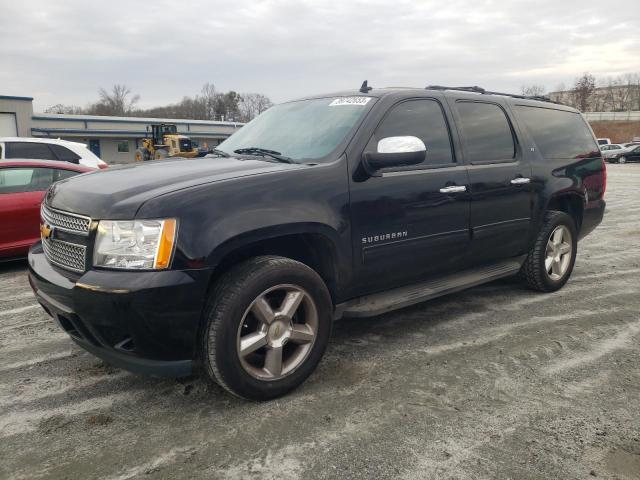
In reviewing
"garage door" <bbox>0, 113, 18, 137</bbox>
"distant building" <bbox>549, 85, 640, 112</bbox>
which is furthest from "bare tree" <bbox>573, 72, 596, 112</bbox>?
"garage door" <bbox>0, 113, 18, 137</bbox>

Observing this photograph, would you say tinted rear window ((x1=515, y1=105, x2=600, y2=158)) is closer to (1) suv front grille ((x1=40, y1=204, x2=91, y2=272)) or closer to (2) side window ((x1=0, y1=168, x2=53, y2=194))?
(1) suv front grille ((x1=40, y1=204, x2=91, y2=272))

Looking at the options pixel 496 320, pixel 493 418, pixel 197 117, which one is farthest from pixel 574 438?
pixel 197 117

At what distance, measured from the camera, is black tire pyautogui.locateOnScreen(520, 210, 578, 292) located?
189 inches

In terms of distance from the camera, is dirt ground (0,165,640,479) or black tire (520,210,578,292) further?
black tire (520,210,578,292)

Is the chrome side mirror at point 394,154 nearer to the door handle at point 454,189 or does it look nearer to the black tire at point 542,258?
the door handle at point 454,189

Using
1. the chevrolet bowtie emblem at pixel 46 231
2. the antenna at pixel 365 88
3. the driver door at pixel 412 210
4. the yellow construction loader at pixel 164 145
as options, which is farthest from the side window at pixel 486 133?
the yellow construction loader at pixel 164 145

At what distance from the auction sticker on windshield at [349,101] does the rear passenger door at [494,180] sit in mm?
843

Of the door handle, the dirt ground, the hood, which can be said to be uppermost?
the hood

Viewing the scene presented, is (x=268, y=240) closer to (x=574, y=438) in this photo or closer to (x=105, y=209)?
(x=105, y=209)

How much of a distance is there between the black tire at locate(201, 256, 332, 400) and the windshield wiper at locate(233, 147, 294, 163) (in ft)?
2.64

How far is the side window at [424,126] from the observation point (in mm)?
3596

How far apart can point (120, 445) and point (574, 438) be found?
7.43 ft

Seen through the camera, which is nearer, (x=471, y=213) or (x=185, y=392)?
(x=185, y=392)

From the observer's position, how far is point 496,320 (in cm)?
432
